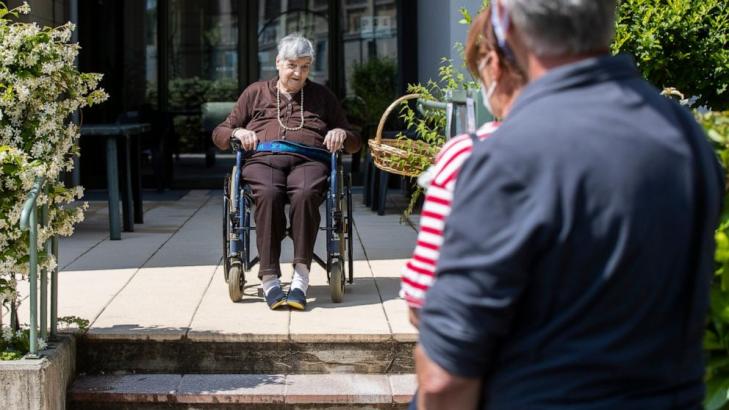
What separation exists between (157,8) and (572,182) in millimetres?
10057

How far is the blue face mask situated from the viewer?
1.55m

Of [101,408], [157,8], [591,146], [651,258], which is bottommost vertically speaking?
[101,408]

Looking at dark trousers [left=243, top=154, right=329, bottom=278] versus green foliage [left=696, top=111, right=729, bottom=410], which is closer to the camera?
green foliage [left=696, top=111, right=729, bottom=410]

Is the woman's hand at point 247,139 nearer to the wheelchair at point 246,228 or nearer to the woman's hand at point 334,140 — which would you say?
the wheelchair at point 246,228

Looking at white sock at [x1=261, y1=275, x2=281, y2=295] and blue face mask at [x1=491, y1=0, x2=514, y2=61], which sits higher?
blue face mask at [x1=491, y1=0, x2=514, y2=61]

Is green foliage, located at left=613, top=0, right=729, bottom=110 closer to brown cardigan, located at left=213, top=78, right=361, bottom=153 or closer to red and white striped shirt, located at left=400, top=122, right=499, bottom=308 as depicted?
brown cardigan, located at left=213, top=78, right=361, bottom=153

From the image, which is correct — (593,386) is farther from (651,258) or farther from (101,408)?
(101,408)

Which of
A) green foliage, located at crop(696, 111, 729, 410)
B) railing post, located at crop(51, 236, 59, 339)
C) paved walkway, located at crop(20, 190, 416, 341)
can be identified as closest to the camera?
green foliage, located at crop(696, 111, 729, 410)

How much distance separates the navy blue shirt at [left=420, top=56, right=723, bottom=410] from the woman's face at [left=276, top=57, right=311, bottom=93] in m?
3.84

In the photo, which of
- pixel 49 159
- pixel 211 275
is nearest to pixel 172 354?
pixel 49 159

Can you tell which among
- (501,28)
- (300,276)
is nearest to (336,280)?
(300,276)

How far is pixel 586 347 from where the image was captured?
1.42m

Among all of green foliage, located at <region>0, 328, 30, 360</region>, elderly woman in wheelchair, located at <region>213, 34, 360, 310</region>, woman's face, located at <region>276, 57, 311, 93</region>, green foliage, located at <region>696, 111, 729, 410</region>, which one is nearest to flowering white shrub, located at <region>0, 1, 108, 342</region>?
green foliage, located at <region>0, 328, 30, 360</region>

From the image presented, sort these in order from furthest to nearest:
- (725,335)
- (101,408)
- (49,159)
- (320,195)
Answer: (320,195)
(101,408)
(49,159)
(725,335)
